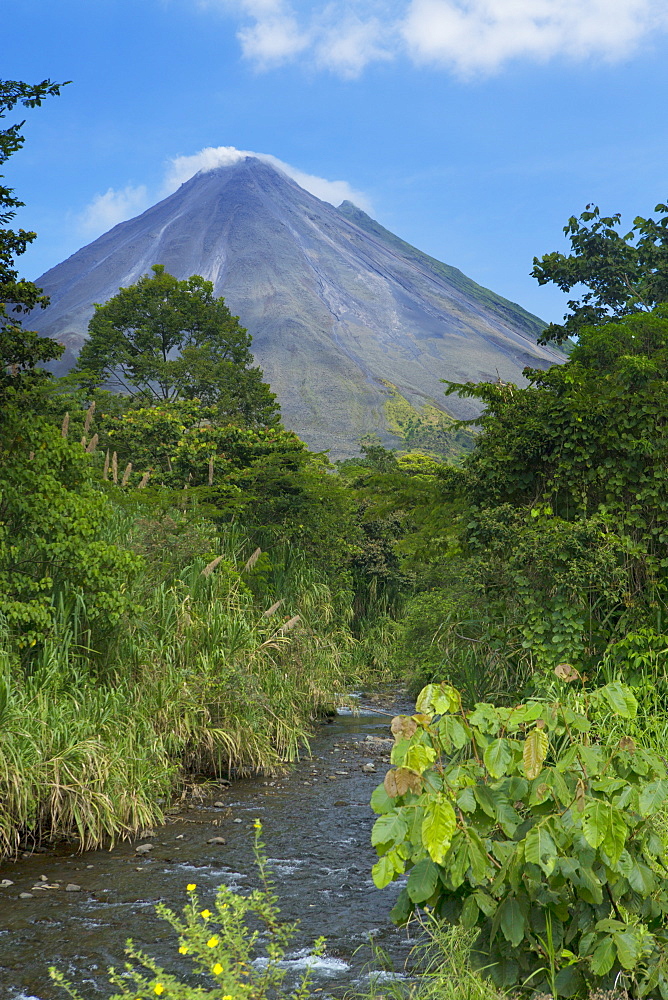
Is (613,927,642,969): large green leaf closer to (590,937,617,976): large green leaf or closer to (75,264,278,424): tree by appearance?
(590,937,617,976): large green leaf

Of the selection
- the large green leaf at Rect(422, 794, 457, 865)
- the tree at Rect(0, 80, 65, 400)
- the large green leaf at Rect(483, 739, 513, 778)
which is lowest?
the large green leaf at Rect(422, 794, 457, 865)

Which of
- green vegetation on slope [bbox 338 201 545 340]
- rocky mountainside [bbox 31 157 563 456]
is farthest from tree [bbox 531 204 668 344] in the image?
green vegetation on slope [bbox 338 201 545 340]

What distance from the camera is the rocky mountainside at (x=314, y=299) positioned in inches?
3504

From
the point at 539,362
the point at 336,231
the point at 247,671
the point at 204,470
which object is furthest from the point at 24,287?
the point at 336,231

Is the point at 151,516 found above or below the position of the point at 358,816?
above

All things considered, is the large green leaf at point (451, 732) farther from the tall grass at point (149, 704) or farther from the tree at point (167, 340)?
the tree at point (167, 340)

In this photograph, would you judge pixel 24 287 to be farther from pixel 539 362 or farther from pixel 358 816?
pixel 539 362

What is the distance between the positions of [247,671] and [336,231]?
12373cm

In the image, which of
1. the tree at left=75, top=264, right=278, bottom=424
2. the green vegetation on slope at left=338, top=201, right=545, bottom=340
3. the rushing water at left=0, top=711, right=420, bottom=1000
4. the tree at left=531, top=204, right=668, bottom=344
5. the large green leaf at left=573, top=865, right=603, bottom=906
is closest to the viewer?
the large green leaf at left=573, top=865, right=603, bottom=906

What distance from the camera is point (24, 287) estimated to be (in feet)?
25.1

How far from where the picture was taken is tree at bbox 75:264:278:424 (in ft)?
102

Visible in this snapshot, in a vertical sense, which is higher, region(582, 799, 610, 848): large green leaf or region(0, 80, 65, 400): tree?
region(0, 80, 65, 400): tree

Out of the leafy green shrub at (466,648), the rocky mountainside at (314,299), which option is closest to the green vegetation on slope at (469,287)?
the rocky mountainside at (314,299)

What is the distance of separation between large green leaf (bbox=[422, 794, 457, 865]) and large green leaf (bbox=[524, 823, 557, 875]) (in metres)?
0.30
